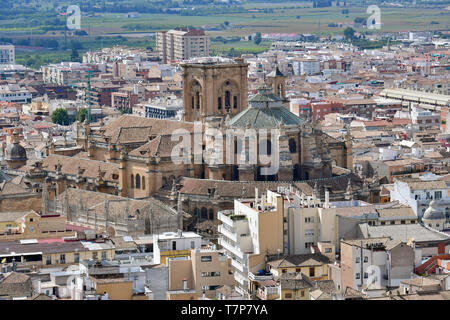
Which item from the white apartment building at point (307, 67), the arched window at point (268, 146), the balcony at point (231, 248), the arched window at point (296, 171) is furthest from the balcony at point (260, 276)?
the white apartment building at point (307, 67)

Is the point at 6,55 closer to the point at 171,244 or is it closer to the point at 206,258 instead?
the point at 171,244

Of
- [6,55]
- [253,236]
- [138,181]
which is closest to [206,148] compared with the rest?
[138,181]

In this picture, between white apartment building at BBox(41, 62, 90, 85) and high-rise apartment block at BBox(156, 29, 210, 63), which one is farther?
high-rise apartment block at BBox(156, 29, 210, 63)

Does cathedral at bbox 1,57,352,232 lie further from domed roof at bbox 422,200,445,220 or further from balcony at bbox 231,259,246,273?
balcony at bbox 231,259,246,273

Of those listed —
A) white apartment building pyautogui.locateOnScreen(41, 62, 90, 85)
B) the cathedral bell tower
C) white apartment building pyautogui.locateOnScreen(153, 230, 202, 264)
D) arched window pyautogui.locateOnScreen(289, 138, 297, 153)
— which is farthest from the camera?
white apartment building pyautogui.locateOnScreen(41, 62, 90, 85)

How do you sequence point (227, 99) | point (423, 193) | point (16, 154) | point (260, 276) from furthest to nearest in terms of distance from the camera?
point (16, 154), point (227, 99), point (423, 193), point (260, 276)

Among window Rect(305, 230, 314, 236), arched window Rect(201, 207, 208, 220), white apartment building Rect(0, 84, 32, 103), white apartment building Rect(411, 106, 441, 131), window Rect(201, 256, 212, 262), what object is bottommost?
white apartment building Rect(0, 84, 32, 103)

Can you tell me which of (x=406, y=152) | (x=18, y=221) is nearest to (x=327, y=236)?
(x=18, y=221)

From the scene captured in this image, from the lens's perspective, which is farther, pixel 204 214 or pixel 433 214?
pixel 204 214

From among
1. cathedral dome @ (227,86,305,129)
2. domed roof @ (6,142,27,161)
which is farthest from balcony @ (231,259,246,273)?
domed roof @ (6,142,27,161)
